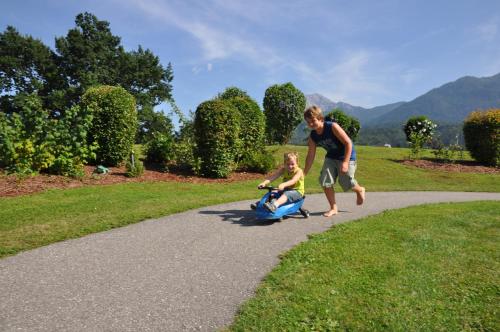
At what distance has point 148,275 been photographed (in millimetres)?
4254

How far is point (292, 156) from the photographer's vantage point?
697 centimetres

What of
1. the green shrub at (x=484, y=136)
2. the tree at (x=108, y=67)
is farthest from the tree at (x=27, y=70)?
the green shrub at (x=484, y=136)

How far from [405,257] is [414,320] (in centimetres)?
170

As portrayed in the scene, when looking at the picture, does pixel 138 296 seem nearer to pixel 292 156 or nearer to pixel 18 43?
pixel 292 156

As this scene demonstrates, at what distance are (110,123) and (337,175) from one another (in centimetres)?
827

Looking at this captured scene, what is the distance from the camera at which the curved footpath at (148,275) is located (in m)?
Result: 3.27

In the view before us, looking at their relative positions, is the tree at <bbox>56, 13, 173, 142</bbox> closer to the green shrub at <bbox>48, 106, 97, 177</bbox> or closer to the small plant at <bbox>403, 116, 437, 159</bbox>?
the small plant at <bbox>403, 116, 437, 159</bbox>

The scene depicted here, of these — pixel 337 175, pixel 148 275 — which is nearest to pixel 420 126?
pixel 337 175

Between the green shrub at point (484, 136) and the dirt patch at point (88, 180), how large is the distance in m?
13.0

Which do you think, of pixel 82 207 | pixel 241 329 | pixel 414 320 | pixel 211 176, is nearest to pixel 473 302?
pixel 414 320

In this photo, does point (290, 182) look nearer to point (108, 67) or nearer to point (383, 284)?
point (383, 284)

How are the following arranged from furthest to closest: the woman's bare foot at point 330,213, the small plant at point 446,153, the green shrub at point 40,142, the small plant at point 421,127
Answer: the small plant at point 421,127 < the small plant at point 446,153 < the green shrub at point 40,142 < the woman's bare foot at point 330,213

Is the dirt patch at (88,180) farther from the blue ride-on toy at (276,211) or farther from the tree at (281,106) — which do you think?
the tree at (281,106)

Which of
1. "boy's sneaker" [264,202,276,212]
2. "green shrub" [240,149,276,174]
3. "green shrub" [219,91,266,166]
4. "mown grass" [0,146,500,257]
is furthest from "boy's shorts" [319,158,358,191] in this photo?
"green shrub" [219,91,266,166]
